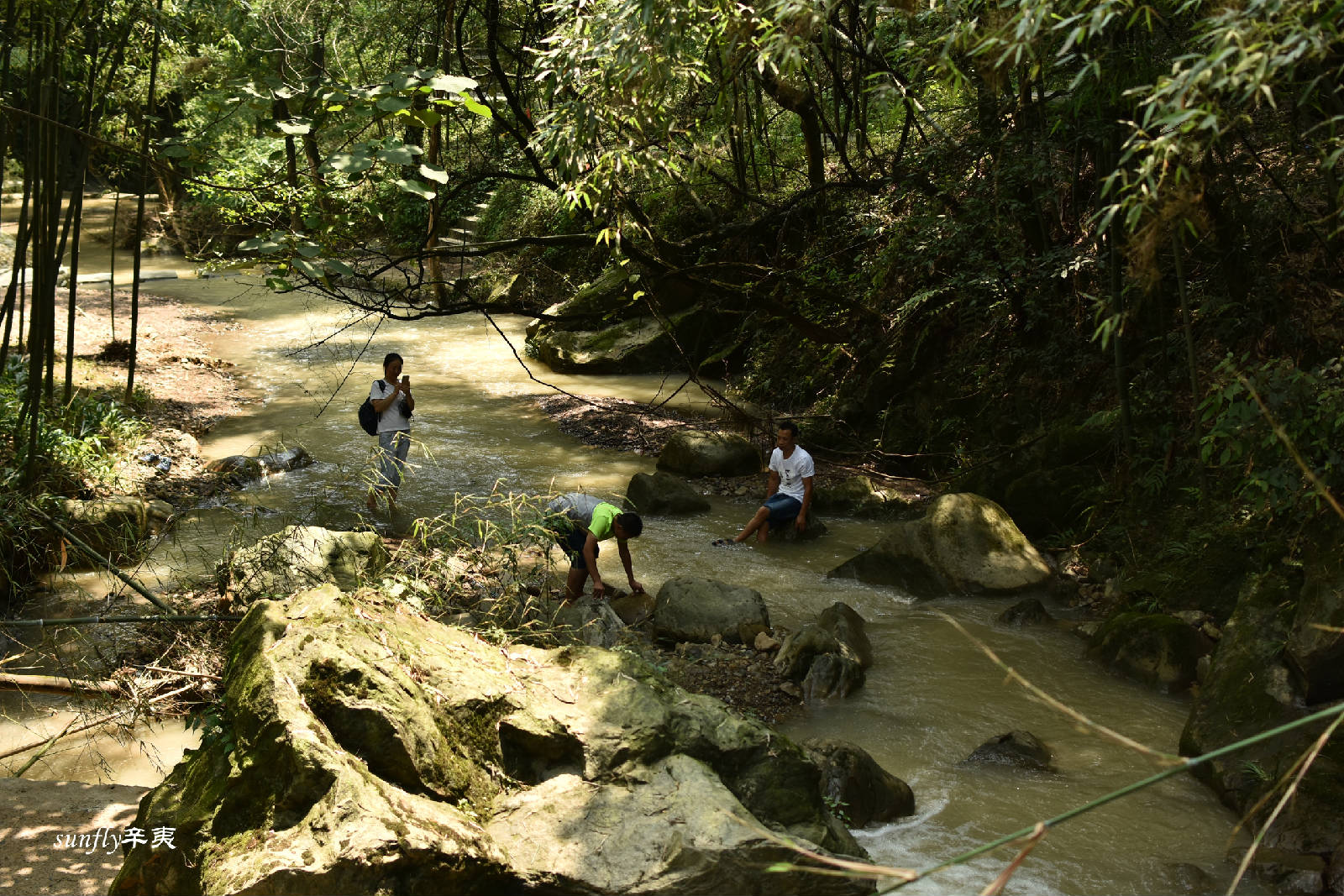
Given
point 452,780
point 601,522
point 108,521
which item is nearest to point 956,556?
point 601,522

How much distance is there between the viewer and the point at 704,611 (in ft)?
22.4

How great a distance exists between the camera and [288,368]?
15.7m

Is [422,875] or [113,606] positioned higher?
[422,875]

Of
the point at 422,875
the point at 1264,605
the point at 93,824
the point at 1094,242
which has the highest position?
the point at 1094,242

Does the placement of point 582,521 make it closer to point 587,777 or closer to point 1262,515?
point 587,777

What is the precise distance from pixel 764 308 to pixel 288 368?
8718mm

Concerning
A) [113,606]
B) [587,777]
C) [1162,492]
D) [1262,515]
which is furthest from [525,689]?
[1162,492]

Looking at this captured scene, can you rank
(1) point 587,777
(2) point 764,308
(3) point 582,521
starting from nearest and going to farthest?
(1) point 587,777 < (3) point 582,521 < (2) point 764,308

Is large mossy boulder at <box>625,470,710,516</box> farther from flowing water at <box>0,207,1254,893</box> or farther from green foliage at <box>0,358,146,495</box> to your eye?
green foliage at <box>0,358,146,495</box>

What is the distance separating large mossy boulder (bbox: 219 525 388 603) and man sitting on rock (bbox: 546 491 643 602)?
49.5 inches

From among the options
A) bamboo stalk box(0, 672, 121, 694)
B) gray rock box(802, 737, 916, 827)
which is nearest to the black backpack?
bamboo stalk box(0, 672, 121, 694)

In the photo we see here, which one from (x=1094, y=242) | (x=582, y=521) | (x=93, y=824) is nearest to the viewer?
(x=93, y=824)

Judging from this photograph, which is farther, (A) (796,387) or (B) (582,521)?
(A) (796,387)

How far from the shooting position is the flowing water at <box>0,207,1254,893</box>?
182 inches
